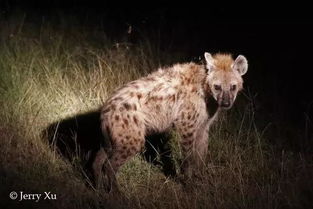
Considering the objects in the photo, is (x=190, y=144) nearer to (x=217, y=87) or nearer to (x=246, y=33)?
(x=217, y=87)

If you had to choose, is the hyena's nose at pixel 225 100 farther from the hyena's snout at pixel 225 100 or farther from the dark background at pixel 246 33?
the dark background at pixel 246 33

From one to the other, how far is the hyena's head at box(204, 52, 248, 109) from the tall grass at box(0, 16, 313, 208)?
0.45 m

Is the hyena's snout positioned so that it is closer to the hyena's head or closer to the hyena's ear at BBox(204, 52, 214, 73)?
the hyena's head

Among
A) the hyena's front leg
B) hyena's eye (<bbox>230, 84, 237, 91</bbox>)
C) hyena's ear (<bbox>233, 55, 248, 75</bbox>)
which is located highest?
hyena's ear (<bbox>233, 55, 248, 75</bbox>)

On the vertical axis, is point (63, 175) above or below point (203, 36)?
below

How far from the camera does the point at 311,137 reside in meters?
5.79

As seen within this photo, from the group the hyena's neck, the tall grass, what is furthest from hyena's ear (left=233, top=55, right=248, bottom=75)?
the tall grass

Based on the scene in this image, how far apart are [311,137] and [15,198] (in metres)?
2.45

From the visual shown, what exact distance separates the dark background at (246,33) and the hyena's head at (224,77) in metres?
0.83

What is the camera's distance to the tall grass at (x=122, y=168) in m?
4.77

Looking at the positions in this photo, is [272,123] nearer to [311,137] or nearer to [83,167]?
[311,137]

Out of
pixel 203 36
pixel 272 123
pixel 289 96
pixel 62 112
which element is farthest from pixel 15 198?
pixel 203 36

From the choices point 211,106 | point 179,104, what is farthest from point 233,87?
point 179,104

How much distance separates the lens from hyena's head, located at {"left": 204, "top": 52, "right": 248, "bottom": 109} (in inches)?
208
